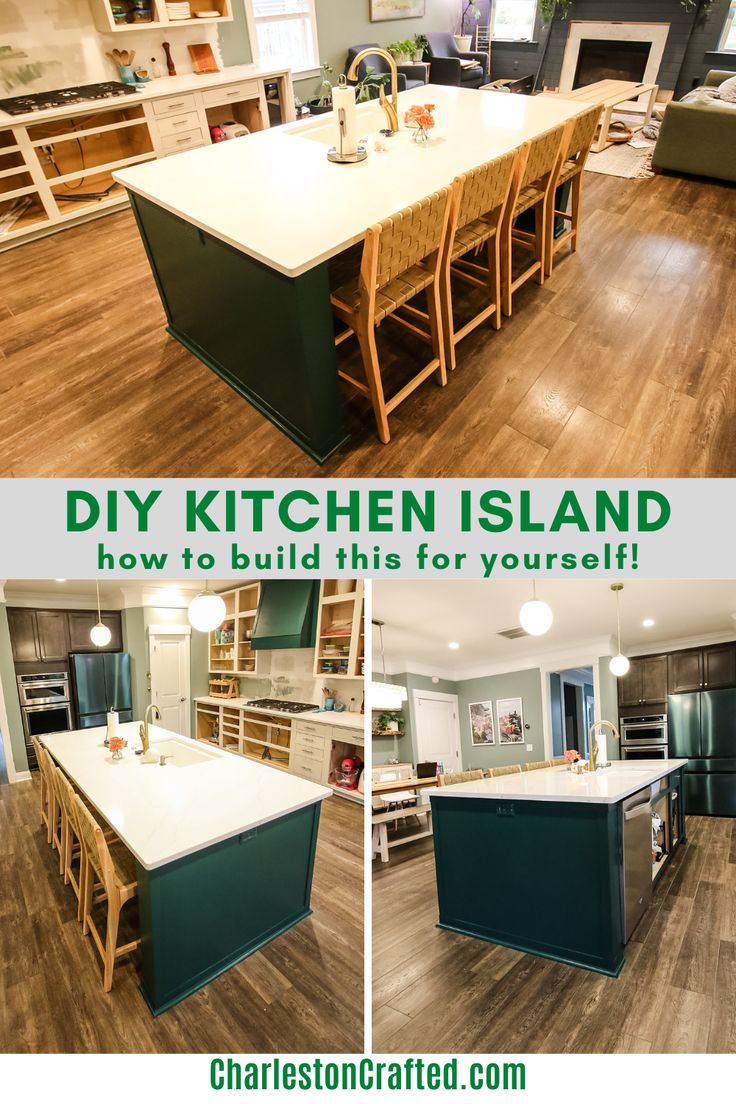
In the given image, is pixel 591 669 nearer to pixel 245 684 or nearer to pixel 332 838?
pixel 332 838

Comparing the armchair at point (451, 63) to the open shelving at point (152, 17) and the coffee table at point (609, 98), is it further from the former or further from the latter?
the open shelving at point (152, 17)

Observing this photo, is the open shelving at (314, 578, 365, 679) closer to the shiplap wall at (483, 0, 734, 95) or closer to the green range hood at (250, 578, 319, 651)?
the green range hood at (250, 578, 319, 651)

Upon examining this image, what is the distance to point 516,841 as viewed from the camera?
7.74 feet

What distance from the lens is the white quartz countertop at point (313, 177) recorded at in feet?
7.11

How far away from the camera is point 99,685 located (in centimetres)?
293

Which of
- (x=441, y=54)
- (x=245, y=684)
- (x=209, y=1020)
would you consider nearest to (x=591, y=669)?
(x=245, y=684)

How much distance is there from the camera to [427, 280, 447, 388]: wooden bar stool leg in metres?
2.70

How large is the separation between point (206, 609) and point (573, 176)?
3.40m

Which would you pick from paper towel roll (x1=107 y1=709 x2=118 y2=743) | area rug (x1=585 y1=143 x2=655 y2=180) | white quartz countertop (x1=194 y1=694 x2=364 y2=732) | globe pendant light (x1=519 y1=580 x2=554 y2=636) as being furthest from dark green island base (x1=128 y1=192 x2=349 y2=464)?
area rug (x1=585 y1=143 x2=655 y2=180)

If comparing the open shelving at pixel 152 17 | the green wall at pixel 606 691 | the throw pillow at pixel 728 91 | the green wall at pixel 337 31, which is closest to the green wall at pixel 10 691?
the green wall at pixel 606 691

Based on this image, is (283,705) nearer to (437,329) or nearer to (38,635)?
(38,635)

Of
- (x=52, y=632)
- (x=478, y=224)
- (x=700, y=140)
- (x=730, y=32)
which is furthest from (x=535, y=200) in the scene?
(x=730, y=32)

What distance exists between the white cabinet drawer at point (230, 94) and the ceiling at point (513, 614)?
5345 mm

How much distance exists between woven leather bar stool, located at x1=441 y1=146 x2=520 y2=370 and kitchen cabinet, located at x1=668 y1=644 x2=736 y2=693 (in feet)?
7.86
